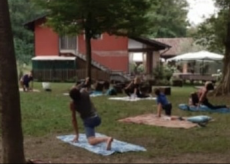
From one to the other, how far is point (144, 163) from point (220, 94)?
14.7 metres

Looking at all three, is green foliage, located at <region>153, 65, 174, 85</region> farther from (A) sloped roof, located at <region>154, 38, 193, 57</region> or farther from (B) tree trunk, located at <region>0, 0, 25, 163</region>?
(B) tree trunk, located at <region>0, 0, 25, 163</region>

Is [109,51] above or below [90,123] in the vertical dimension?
above

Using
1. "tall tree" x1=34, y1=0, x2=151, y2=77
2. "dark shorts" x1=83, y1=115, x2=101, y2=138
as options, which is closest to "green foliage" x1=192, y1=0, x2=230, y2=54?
"tall tree" x1=34, y1=0, x2=151, y2=77

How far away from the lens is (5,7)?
21.6ft

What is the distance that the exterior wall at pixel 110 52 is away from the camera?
3988cm

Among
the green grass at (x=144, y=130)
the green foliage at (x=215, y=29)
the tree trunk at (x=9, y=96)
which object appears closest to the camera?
the tree trunk at (x=9, y=96)

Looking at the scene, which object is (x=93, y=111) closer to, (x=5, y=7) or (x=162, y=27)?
(x=5, y=7)

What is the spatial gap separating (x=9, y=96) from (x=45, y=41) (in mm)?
35245

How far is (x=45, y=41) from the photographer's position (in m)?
41.2

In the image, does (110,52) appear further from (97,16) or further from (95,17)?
(97,16)

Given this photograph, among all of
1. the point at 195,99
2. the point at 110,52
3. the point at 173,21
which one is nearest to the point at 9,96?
the point at 195,99

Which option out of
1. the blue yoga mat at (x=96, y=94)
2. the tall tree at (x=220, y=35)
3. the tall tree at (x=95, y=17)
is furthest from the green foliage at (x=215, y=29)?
the blue yoga mat at (x=96, y=94)

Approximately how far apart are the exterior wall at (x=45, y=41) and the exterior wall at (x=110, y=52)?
2399mm

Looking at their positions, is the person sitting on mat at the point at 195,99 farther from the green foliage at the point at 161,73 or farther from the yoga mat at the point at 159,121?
the green foliage at the point at 161,73
